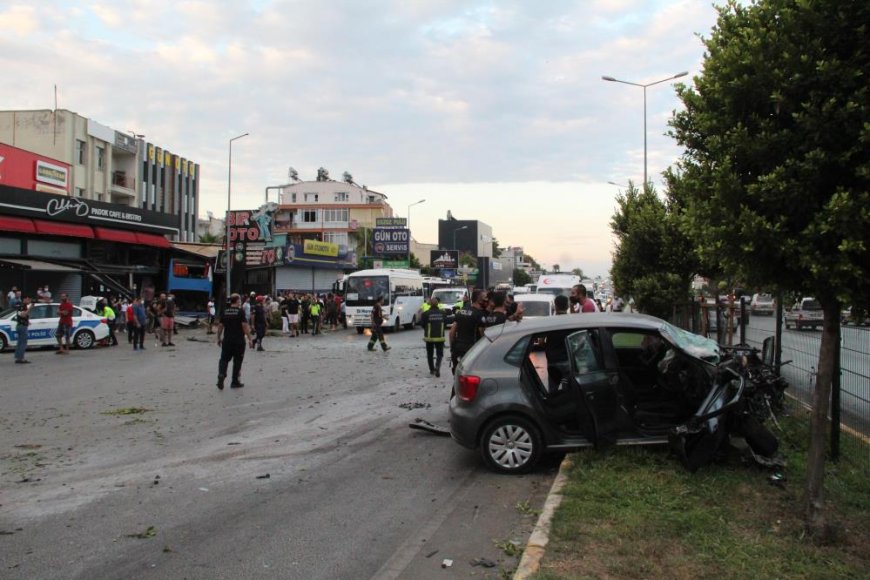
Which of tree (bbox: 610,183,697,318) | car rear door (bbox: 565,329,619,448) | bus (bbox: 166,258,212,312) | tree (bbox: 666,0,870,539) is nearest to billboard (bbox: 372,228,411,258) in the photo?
bus (bbox: 166,258,212,312)

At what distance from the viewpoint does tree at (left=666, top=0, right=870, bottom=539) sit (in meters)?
3.98

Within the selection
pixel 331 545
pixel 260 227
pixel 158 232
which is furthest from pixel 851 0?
pixel 158 232

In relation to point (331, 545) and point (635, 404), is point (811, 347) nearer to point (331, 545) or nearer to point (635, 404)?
point (635, 404)

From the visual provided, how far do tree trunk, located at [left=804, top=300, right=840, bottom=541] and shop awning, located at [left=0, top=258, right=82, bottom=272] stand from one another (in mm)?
29490

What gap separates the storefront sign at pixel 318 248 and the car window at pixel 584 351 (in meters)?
40.5

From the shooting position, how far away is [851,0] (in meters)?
3.97

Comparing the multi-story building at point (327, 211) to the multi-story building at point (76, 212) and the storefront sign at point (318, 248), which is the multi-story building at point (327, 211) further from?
the multi-story building at point (76, 212)

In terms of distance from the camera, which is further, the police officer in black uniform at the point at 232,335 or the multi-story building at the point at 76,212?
the multi-story building at the point at 76,212

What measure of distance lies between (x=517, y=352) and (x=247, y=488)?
2956 mm

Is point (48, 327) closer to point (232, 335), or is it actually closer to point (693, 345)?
point (232, 335)

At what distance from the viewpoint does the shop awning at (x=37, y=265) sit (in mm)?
26906

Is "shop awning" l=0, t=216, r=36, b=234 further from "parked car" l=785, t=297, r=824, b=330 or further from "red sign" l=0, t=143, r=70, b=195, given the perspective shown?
"parked car" l=785, t=297, r=824, b=330

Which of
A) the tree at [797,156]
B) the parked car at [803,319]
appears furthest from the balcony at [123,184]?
the tree at [797,156]

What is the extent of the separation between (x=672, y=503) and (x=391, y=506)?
2.32 m
